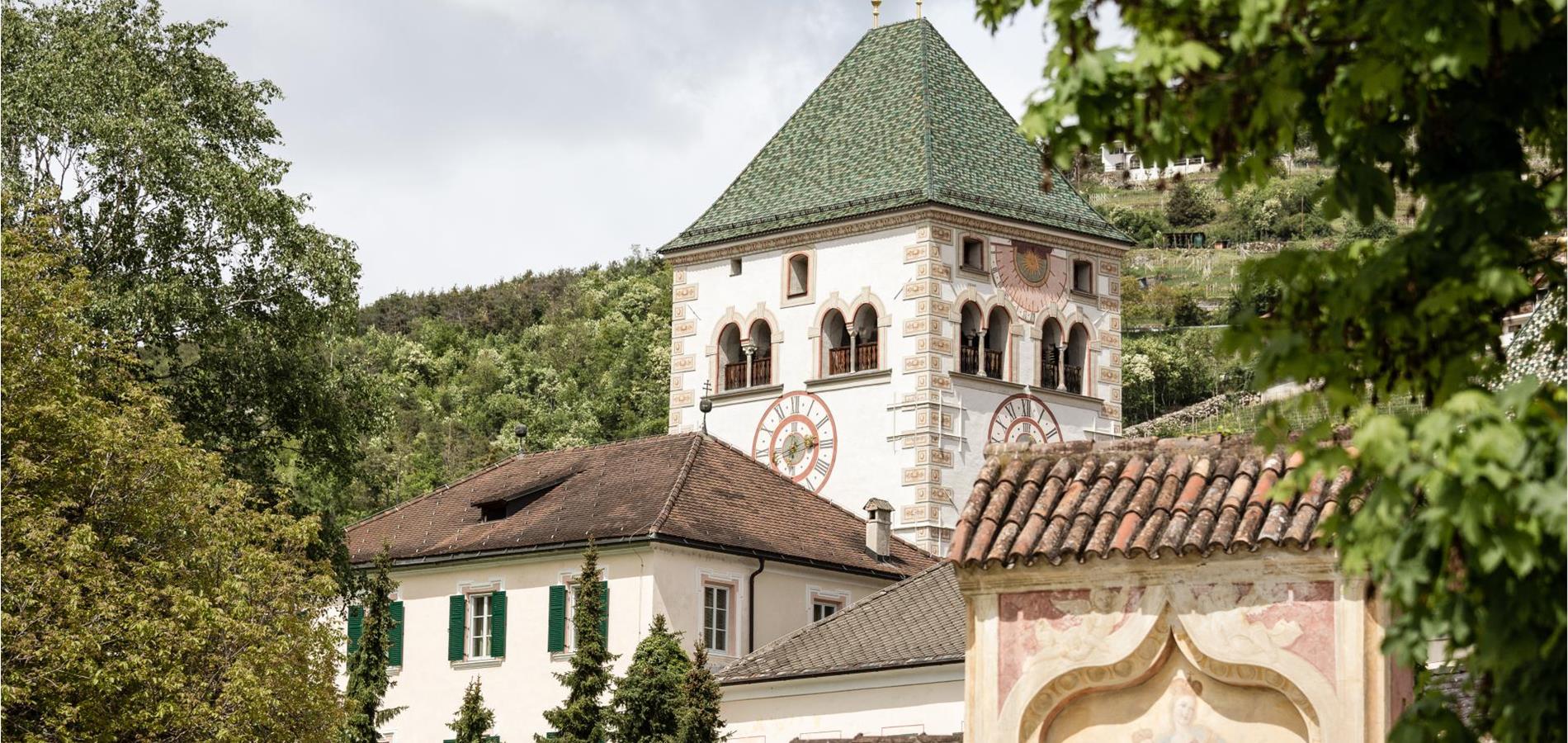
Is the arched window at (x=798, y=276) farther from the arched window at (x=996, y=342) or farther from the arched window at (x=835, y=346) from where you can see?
the arched window at (x=996, y=342)

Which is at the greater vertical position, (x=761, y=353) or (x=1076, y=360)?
(x=761, y=353)

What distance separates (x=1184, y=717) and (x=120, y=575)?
67.0 feet

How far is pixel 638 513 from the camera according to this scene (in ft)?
155

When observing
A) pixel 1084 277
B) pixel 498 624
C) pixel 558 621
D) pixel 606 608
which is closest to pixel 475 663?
pixel 498 624

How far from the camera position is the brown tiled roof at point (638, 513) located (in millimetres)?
47062

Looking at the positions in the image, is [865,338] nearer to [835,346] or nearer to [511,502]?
[835,346]

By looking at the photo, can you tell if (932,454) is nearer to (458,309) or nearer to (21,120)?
(21,120)

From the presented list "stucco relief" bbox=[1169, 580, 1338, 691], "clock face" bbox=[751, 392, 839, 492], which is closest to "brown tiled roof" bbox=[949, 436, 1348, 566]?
"stucco relief" bbox=[1169, 580, 1338, 691]

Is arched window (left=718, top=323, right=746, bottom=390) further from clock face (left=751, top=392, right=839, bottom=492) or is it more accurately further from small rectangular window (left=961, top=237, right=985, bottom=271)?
small rectangular window (left=961, top=237, right=985, bottom=271)

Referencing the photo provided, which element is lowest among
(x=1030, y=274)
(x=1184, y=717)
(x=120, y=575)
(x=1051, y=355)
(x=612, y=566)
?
(x=1184, y=717)

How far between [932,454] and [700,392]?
7.73 meters

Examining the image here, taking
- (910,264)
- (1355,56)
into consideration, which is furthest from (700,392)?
(1355,56)

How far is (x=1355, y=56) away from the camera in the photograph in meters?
7.12

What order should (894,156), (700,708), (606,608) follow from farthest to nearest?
(894,156), (606,608), (700,708)
